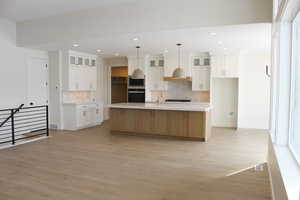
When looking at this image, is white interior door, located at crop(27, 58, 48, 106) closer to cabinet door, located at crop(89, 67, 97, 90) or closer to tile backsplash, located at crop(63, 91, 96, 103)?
tile backsplash, located at crop(63, 91, 96, 103)

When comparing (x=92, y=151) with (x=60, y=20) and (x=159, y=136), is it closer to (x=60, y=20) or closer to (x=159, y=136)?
(x=159, y=136)

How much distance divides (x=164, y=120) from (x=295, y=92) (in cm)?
426

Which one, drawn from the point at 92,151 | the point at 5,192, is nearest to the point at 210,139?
the point at 92,151

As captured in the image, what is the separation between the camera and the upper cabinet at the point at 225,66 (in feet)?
27.0

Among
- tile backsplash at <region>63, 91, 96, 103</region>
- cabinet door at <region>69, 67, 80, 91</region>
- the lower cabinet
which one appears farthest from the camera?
tile backsplash at <region>63, 91, 96, 103</region>

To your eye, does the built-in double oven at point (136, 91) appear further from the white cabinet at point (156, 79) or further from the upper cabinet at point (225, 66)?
the upper cabinet at point (225, 66)

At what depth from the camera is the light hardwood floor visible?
127 inches

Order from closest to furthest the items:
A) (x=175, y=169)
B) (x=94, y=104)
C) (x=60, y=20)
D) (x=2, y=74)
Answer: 1. (x=175, y=169)
2. (x=60, y=20)
3. (x=2, y=74)
4. (x=94, y=104)

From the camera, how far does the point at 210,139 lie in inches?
261

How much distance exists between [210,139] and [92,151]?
3.21 m

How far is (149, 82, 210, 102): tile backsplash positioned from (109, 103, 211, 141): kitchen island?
225cm

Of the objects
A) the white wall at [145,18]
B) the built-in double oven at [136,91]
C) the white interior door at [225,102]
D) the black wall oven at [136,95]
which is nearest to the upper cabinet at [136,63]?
the built-in double oven at [136,91]

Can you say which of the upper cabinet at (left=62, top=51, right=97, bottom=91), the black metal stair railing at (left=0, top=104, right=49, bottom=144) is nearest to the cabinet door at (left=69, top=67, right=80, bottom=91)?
the upper cabinet at (left=62, top=51, right=97, bottom=91)

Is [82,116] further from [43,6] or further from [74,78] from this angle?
[43,6]
